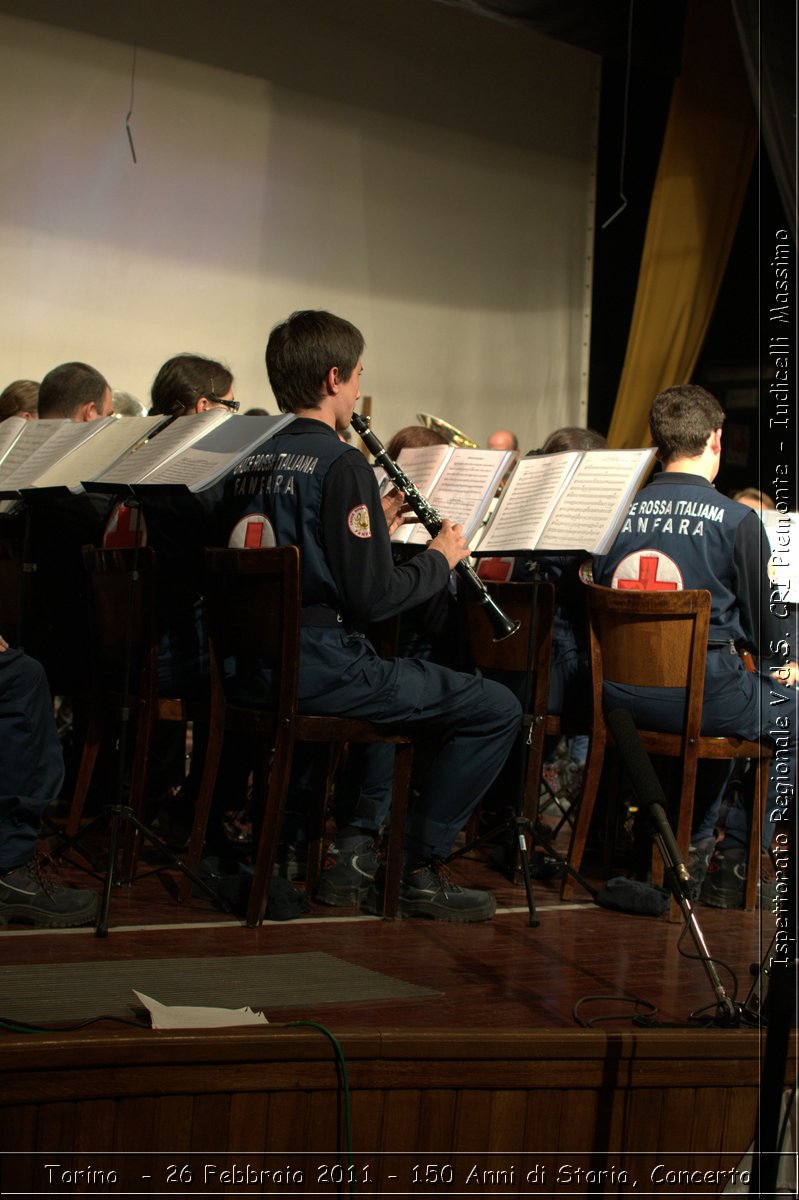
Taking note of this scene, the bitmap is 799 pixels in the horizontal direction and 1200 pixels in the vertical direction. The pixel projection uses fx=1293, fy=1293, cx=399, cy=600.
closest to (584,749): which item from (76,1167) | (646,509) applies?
(646,509)

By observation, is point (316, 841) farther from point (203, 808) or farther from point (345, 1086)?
point (345, 1086)

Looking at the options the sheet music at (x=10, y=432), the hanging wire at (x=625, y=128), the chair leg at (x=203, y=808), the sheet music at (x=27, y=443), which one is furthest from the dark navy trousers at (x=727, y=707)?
the hanging wire at (x=625, y=128)

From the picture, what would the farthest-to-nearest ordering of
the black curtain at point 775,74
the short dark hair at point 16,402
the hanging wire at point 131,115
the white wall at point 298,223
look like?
1. the hanging wire at point 131,115
2. the white wall at point 298,223
3. the short dark hair at point 16,402
4. the black curtain at point 775,74

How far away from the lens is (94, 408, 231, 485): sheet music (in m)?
2.97

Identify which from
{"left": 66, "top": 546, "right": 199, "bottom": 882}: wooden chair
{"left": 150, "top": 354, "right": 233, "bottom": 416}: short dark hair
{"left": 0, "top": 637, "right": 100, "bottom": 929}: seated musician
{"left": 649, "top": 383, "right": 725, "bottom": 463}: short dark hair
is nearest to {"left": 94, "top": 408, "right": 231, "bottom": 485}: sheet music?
{"left": 66, "top": 546, "right": 199, "bottom": 882}: wooden chair

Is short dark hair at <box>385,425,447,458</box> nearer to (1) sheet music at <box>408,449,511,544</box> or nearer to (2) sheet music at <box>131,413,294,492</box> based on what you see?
(1) sheet music at <box>408,449,511,544</box>

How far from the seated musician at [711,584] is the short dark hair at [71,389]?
73.5 inches

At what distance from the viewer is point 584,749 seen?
18.4 feet

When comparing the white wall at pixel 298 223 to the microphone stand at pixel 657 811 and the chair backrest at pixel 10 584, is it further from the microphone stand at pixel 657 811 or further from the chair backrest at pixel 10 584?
the microphone stand at pixel 657 811

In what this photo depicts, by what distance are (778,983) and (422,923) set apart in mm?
1825

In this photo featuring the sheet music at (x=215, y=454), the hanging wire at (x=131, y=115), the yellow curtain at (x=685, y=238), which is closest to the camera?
the sheet music at (x=215, y=454)

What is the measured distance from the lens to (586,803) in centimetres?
364

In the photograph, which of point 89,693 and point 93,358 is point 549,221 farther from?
point 89,693

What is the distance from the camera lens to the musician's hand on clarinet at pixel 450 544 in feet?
11.1
